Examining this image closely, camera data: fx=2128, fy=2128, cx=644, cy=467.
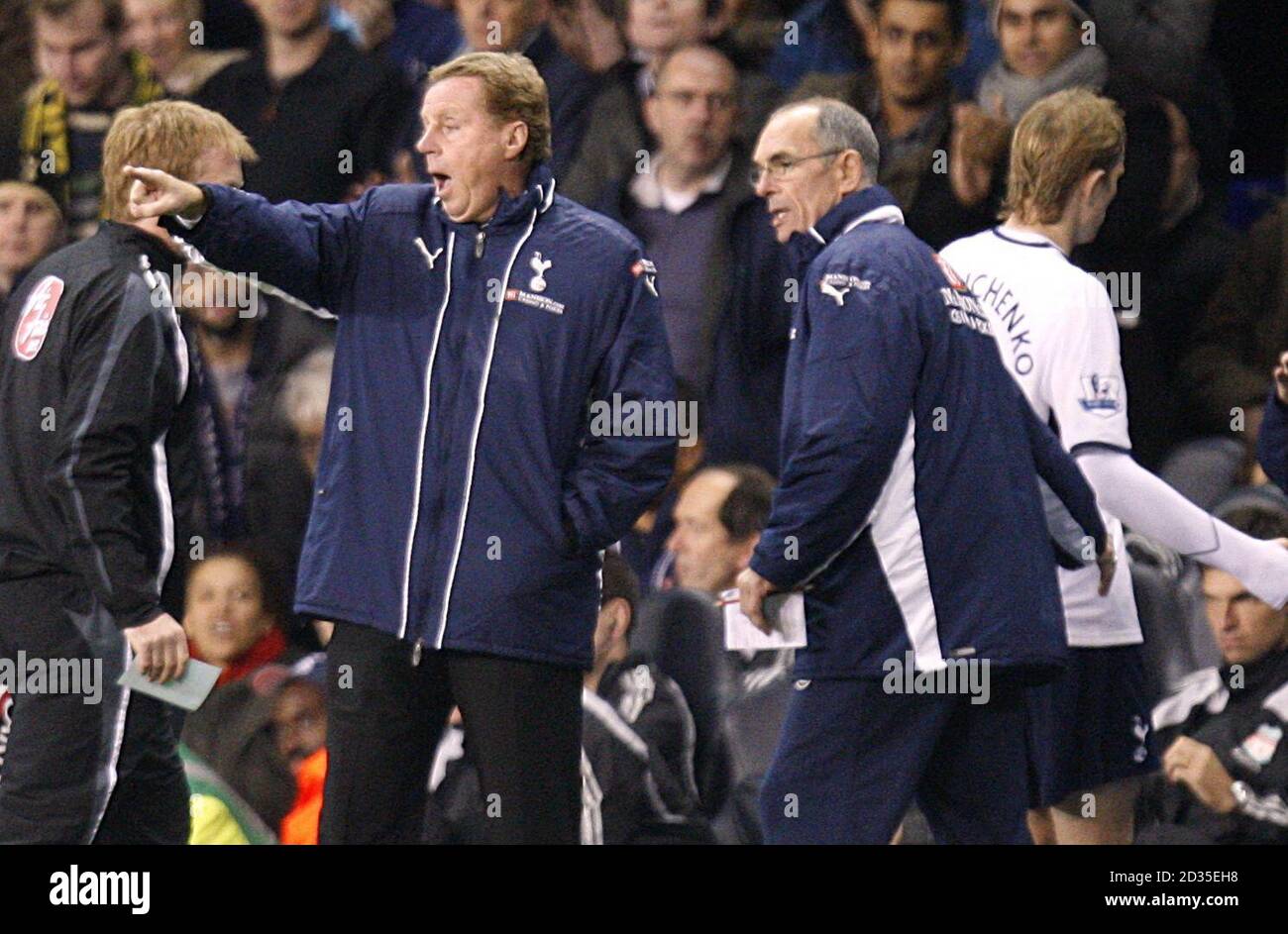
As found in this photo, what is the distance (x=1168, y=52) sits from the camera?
5.44 meters

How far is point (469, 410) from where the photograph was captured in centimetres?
387

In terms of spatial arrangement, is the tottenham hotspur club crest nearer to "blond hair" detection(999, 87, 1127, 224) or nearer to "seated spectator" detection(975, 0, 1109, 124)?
"blond hair" detection(999, 87, 1127, 224)

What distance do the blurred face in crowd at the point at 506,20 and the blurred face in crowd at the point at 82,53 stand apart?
104 centimetres

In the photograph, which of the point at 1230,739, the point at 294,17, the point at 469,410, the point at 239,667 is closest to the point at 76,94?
the point at 294,17

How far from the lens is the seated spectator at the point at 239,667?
519 centimetres

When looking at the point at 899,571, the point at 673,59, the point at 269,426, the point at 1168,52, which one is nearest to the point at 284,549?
the point at 269,426

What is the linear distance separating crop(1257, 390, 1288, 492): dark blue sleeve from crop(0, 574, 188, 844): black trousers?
8.29 ft

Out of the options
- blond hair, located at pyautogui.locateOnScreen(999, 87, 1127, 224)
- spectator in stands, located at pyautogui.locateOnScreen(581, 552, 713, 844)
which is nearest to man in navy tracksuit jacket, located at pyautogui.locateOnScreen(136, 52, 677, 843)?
blond hair, located at pyautogui.locateOnScreen(999, 87, 1127, 224)

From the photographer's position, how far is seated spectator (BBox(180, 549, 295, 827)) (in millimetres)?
5188

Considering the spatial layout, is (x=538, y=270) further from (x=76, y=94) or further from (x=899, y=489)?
(x=76, y=94)

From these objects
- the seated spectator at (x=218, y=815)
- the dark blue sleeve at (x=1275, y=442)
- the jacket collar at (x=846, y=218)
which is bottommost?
the seated spectator at (x=218, y=815)

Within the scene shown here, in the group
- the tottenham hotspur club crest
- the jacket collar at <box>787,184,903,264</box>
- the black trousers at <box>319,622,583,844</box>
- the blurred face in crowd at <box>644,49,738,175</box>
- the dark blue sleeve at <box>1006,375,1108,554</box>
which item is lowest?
the black trousers at <box>319,622,583,844</box>

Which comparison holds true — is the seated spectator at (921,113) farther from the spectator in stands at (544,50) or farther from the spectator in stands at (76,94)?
the spectator in stands at (76,94)

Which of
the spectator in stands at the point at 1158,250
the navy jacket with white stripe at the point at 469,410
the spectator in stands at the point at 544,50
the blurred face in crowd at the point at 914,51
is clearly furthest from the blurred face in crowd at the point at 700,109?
the navy jacket with white stripe at the point at 469,410
